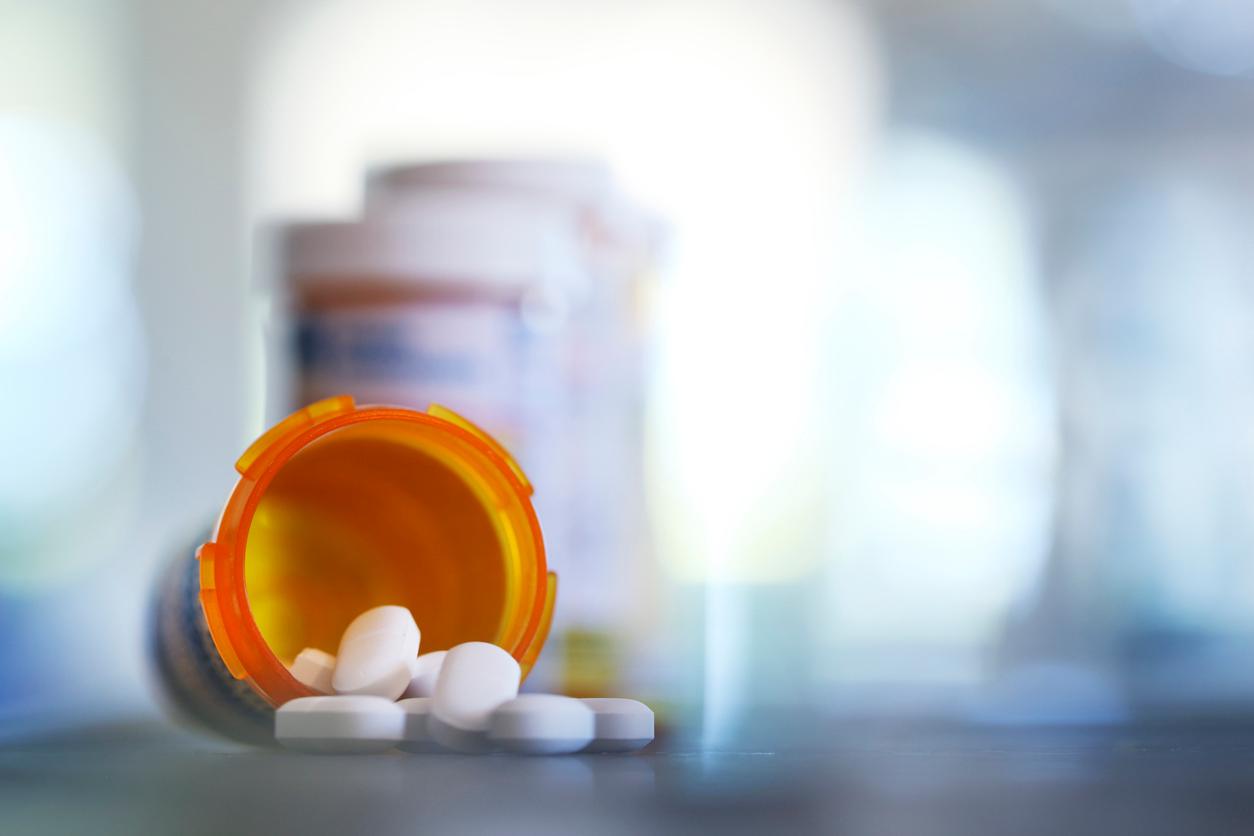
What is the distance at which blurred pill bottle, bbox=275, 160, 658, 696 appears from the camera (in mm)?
621

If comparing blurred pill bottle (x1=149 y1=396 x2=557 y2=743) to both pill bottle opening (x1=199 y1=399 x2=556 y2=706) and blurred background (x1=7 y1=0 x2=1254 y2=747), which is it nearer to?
pill bottle opening (x1=199 y1=399 x2=556 y2=706)

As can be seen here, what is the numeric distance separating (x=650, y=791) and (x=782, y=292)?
0.62m

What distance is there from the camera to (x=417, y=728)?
446 mm

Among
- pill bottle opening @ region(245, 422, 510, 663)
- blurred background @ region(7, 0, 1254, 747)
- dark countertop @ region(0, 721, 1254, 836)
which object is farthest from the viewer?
blurred background @ region(7, 0, 1254, 747)

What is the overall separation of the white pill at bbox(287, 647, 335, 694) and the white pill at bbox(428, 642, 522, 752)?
83mm

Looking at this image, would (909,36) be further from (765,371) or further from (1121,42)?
(765,371)

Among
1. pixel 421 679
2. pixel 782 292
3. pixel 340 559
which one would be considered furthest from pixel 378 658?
pixel 782 292

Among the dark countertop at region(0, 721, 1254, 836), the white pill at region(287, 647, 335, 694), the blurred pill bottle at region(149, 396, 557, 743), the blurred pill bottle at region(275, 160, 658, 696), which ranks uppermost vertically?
the blurred pill bottle at region(275, 160, 658, 696)

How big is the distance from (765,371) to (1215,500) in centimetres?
33

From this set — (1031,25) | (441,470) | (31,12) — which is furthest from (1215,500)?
(31,12)

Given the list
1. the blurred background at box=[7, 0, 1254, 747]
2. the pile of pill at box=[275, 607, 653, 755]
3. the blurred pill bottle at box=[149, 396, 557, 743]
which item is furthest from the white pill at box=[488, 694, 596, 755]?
the blurred background at box=[7, 0, 1254, 747]

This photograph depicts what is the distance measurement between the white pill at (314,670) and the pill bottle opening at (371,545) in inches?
2.2

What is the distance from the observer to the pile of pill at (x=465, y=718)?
1.39 feet

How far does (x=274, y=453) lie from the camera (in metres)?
0.50
